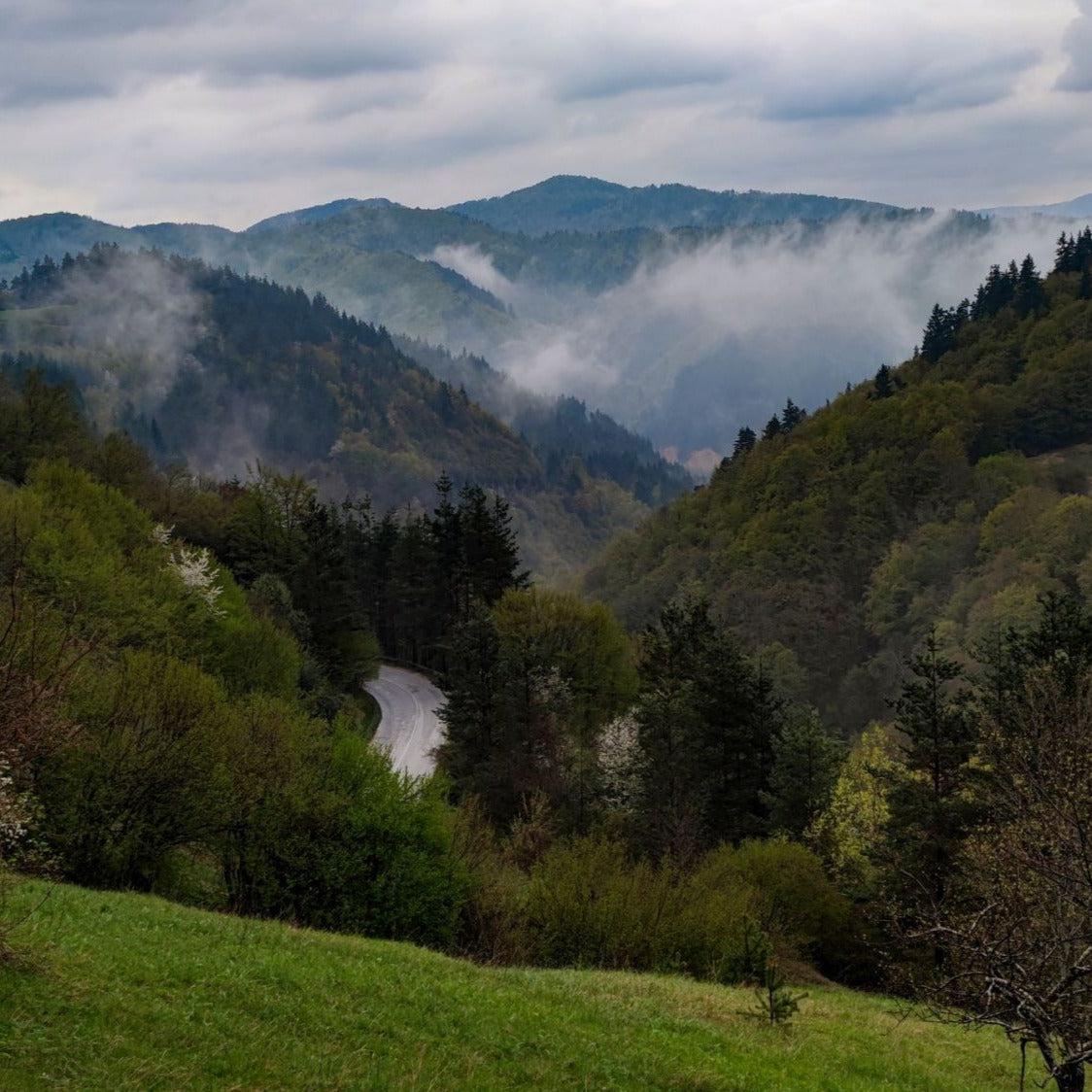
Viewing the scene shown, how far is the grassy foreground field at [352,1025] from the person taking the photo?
486 inches

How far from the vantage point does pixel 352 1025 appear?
48.0ft

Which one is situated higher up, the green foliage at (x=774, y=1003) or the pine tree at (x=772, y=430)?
the pine tree at (x=772, y=430)

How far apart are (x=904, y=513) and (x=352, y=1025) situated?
11786 cm

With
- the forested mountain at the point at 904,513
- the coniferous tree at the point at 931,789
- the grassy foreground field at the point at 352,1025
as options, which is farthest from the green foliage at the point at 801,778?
the forested mountain at the point at 904,513

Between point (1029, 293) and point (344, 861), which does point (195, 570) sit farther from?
point (1029, 293)

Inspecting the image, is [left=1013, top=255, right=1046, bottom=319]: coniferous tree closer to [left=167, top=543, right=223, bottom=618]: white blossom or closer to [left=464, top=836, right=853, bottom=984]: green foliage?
[left=167, top=543, right=223, bottom=618]: white blossom

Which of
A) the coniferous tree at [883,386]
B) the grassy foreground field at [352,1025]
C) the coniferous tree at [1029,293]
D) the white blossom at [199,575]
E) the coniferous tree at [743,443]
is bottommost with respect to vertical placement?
the grassy foreground field at [352,1025]

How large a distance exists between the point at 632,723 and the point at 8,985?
141 feet

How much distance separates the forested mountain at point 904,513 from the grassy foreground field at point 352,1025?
70414 mm

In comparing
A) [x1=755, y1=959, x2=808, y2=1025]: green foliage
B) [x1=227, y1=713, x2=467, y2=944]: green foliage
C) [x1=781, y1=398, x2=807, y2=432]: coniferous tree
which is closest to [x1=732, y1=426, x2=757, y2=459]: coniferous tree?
[x1=781, y1=398, x2=807, y2=432]: coniferous tree

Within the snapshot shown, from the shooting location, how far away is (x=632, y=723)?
2135 inches

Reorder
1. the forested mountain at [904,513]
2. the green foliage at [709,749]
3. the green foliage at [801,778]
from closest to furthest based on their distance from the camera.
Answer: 1. the green foliage at [801,778]
2. the green foliage at [709,749]
3. the forested mountain at [904,513]

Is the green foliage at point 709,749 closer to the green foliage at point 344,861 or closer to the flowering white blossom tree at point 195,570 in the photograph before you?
the green foliage at point 344,861

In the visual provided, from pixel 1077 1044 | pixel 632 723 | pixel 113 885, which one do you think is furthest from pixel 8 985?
pixel 632 723
